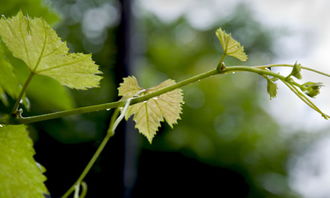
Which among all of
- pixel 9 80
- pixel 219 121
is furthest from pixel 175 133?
pixel 9 80

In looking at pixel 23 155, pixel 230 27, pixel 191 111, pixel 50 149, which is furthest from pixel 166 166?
pixel 23 155

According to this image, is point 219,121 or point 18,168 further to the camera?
point 219,121

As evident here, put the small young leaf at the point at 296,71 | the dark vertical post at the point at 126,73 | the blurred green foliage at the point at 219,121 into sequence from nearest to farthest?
the small young leaf at the point at 296,71, the dark vertical post at the point at 126,73, the blurred green foliage at the point at 219,121

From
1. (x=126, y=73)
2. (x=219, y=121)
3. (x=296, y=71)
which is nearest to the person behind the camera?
(x=296, y=71)

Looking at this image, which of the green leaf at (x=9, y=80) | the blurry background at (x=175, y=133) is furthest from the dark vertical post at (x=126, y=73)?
the green leaf at (x=9, y=80)

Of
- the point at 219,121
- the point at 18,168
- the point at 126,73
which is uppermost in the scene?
the point at 219,121

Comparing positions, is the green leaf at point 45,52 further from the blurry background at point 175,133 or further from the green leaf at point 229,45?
the blurry background at point 175,133

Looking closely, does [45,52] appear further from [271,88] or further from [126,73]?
[126,73]
